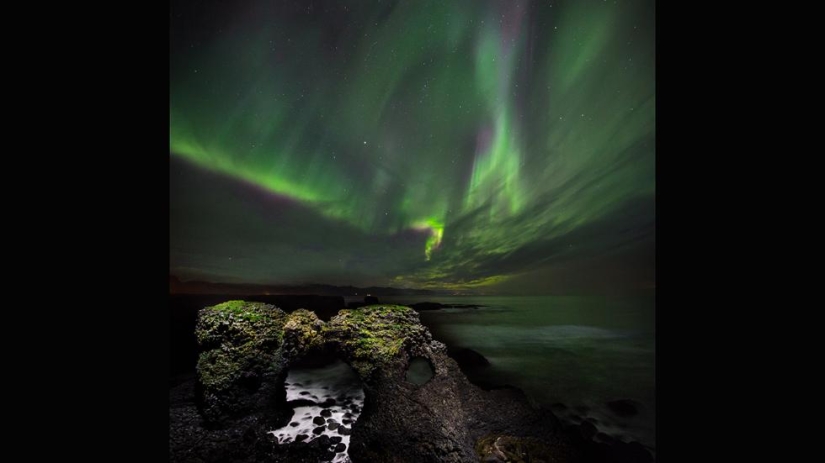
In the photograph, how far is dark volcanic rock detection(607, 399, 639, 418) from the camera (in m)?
8.15

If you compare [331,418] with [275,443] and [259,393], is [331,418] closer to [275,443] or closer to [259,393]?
[275,443]

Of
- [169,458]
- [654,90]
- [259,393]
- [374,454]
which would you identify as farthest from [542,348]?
[169,458]

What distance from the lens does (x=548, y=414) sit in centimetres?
746

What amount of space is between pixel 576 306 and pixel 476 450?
543cm

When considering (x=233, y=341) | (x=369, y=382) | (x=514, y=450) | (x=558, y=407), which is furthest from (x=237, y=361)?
(x=558, y=407)

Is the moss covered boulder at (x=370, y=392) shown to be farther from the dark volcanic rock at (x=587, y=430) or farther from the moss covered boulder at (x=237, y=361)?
the dark volcanic rock at (x=587, y=430)

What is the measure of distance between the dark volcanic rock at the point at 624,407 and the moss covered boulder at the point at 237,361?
9.31 m

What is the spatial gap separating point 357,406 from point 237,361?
3303 mm

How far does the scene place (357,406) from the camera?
766 cm

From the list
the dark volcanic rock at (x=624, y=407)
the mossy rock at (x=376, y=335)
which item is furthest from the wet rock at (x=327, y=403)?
the dark volcanic rock at (x=624, y=407)

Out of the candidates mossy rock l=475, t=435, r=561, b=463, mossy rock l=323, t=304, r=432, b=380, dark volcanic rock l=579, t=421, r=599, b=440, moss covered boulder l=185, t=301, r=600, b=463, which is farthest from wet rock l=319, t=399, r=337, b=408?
dark volcanic rock l=579, t=421, r=599, b=440

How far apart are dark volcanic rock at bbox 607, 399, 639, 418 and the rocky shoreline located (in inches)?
35.6

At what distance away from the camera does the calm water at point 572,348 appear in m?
7.79

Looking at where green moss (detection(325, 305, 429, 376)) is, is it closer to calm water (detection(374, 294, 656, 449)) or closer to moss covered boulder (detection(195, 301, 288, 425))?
calm water (detection(374, 294, 656, 449))
